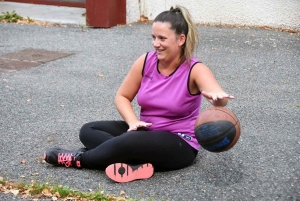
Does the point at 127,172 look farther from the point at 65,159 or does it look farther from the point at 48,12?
the point at 48,12

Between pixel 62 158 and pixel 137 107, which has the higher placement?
pixel 62 158

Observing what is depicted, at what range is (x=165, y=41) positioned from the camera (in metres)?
4.40

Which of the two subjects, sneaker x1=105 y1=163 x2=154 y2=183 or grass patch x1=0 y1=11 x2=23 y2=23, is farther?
grass patch x1=0 y1=11 x2=23 y2=23

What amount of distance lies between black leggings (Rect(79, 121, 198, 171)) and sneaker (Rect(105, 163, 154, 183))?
0.23 ft

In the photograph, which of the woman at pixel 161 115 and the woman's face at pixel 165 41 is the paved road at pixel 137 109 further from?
the woman's face at pixel 165 41

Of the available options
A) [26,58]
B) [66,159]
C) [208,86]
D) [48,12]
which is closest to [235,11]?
[48,12]

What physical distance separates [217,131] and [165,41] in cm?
82

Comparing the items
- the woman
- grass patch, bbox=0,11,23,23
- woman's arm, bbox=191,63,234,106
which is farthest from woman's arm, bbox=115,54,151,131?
grass patch, bbox=0,11,23,23

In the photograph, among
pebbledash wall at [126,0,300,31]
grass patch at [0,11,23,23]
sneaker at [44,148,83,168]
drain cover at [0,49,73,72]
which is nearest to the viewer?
sneaker at [44,148,83,168]

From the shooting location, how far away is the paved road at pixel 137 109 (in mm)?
4262

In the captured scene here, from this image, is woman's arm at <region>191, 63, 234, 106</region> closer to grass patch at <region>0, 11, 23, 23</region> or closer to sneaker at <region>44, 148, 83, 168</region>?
sneaker at <region>44, 148, 83, 168</region>

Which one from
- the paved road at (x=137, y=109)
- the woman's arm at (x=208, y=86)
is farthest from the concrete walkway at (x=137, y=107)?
the woman's arm at (x=208, y=86)

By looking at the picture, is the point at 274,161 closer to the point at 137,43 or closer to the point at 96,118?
the point at 96,118

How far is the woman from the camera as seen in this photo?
4316mm
